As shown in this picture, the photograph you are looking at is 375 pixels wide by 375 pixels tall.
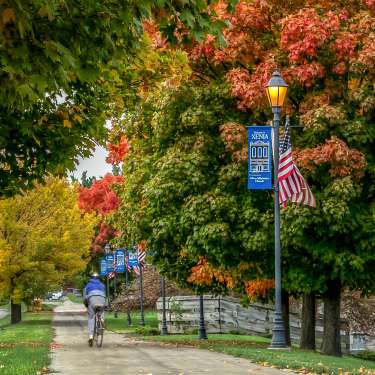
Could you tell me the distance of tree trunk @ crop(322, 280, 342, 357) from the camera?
2178 cm

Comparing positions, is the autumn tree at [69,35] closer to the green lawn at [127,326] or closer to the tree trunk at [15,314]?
the green lawn at [127,326]

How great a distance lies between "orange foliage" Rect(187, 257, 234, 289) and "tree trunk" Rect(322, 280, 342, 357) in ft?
9.57

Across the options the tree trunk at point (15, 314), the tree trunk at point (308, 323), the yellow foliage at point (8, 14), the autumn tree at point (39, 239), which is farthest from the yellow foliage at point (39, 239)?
the yellow foliage at point (8, 14)

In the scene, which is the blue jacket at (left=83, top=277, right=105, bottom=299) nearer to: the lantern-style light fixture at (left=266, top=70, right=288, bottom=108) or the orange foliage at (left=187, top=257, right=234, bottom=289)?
the orange foliage at (left=187, top=257, right=234, bottom=289)

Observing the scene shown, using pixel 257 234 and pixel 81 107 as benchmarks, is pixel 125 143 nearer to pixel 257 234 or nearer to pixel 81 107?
pixel 257 234

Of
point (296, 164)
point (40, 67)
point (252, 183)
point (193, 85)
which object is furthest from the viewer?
point (193, 85)

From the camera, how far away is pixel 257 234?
20109 millimetres

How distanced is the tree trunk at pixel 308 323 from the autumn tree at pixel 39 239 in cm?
1725

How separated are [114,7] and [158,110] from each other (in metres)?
15.6

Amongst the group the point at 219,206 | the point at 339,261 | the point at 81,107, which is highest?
the point at 81,107

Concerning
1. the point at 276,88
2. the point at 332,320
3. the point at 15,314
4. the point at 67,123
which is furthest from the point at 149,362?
the point at 15,314

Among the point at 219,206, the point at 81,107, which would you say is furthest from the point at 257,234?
the point at 81,107

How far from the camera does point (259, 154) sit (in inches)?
737

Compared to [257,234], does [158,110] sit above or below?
above
